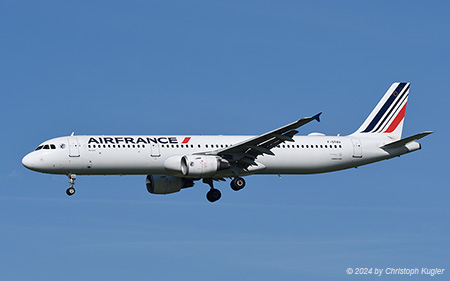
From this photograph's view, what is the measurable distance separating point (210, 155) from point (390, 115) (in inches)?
586

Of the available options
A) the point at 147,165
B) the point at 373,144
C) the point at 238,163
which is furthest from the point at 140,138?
the point at 373,144

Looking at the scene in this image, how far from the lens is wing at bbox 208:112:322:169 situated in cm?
5069

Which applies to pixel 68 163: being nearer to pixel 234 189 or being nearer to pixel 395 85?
pixel 234 189

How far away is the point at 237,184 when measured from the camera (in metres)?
54.0

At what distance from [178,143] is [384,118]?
15.7 metres

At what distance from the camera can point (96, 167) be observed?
5175 cm

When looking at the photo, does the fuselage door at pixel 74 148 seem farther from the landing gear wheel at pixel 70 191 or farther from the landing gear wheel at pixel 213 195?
the landing gear wheel at pixel 213 195

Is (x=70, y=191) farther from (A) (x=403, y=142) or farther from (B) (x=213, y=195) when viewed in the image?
(A) (x=403, y=142)

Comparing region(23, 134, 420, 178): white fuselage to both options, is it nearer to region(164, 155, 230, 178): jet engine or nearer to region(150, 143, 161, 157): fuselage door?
region(150, 143, 161, 157): fuselage door

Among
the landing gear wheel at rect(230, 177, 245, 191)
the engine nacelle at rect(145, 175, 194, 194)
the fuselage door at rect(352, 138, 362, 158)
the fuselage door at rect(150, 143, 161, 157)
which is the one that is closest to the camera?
the fuselage door at rect(150, 143, 161, 157)

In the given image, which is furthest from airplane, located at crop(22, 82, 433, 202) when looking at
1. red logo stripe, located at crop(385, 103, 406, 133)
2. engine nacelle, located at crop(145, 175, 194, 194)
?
red logo stripe, located at crop(385, 103, 406, 133)

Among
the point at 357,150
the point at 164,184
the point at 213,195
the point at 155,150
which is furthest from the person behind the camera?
the point at 357,150

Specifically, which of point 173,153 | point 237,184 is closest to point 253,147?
point 237,184

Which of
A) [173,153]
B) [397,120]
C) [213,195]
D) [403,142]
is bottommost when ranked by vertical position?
[213,195]
